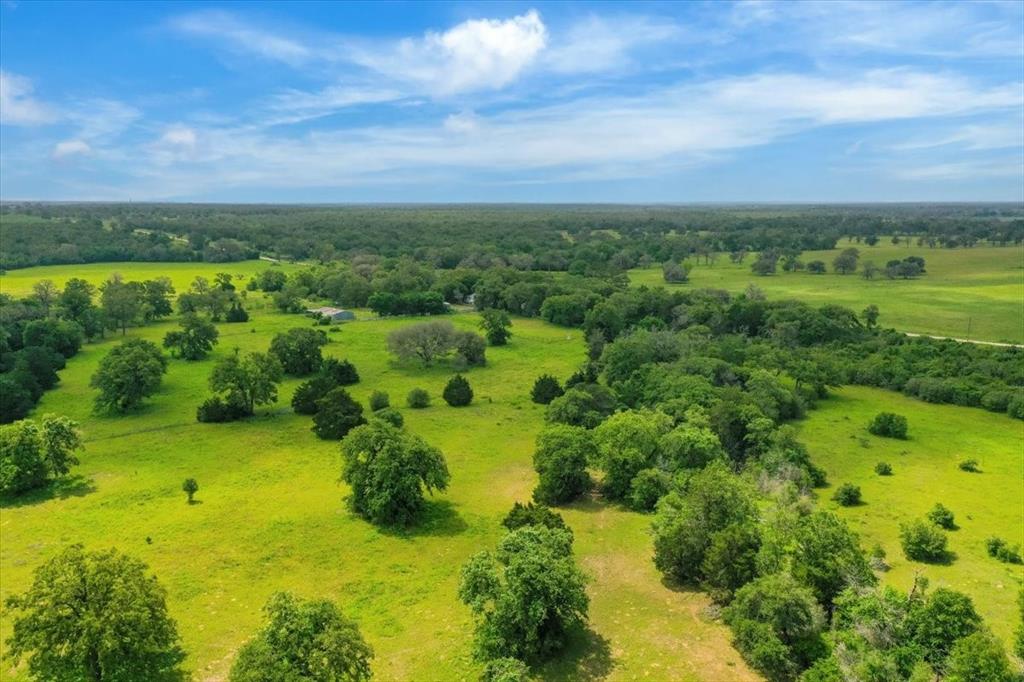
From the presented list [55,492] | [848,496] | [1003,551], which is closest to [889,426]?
[848,496]

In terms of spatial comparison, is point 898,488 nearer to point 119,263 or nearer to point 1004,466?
point 1004,466

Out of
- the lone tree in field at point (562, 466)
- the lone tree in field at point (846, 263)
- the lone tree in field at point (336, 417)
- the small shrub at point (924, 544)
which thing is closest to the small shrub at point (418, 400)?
the lone tree in field at point (336, 417)

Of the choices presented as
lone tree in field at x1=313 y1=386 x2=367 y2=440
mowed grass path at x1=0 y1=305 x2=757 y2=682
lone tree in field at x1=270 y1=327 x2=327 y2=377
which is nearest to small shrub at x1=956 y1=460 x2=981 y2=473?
mowed grass path at x1=0 y1=305 x2=757 y2=682

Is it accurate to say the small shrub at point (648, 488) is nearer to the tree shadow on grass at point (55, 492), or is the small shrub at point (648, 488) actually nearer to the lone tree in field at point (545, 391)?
the lone tree in field at point (545, 391)

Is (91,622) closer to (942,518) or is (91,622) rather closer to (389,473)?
(389,473)

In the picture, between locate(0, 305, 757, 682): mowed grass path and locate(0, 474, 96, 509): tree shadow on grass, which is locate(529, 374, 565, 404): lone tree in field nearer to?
locate(0, 305, 757, 682): mowed grass path

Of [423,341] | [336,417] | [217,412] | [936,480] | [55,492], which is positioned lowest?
[55,492]
